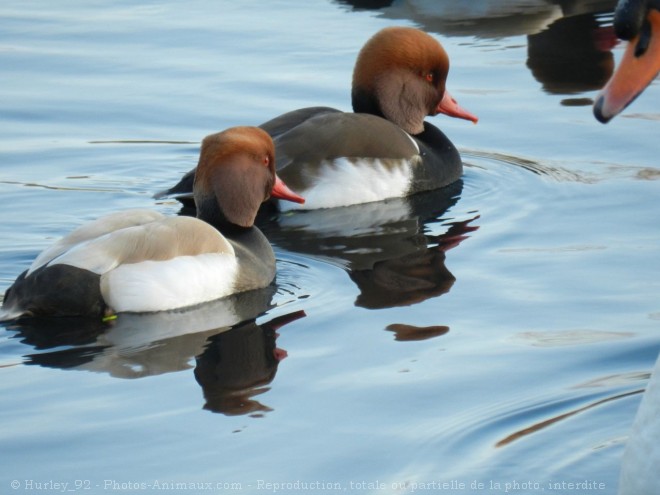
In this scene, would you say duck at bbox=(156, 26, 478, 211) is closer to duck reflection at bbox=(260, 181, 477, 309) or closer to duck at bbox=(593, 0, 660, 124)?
duck reflection at bbox=(260, 181, 477, 309)

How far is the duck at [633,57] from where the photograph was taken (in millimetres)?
4824

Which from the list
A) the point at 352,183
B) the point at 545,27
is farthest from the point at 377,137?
the point at 545,27

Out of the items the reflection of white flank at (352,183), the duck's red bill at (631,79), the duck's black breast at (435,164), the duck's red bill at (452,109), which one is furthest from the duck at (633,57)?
the duck's red bill at (452,109)

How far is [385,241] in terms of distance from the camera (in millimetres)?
8477

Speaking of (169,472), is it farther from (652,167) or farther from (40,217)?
(652,167)

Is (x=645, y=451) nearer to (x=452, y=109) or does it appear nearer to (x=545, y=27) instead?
(x=452, y=109)

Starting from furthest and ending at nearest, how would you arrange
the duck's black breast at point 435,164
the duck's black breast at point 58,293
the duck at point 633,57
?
the duck's black breast at point 435,164 < the duck's black breast at point 58,293 < the duck at point 633,57

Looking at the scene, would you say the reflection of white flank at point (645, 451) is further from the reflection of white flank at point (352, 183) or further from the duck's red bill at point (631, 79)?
the reflection of white flank at point (352, 183)

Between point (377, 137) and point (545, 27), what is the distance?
472 cm

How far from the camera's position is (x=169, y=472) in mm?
5379

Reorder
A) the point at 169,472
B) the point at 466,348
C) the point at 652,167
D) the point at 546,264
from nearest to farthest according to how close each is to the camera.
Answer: the point at 169,472 < the point at 466,348 < the point at 546,264 < the point at 652,167

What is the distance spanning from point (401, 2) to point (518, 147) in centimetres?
469

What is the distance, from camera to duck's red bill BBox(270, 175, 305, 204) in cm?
838

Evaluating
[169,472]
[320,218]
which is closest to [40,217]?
[320,218]
